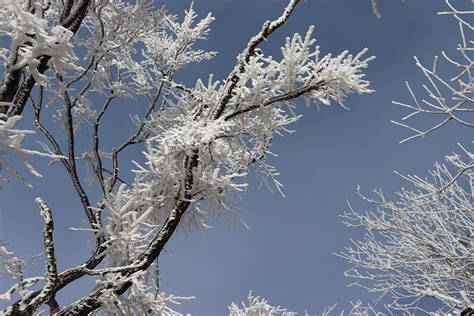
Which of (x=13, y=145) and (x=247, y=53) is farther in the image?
(x=247, y=53)

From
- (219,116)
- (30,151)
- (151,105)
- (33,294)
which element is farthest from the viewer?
(151,105)

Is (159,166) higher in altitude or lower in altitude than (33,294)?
higher

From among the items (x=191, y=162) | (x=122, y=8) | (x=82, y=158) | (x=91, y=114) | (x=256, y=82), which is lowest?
(x=191, y=162)

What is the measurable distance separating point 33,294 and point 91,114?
3.60m

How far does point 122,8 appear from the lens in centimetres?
609

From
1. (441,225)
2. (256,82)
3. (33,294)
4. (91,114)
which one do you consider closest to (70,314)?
(33,294)

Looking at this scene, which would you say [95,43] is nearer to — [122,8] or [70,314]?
[122,8]

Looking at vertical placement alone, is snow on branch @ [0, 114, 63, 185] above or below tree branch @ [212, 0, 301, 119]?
below

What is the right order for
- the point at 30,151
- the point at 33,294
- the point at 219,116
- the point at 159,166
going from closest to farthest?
1. the point at 30,151
2. the point at 33,294
3. the point at 159,166
4. the point at 219,116

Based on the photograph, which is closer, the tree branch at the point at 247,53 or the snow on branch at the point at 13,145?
the snow on branch at the point at 13,145

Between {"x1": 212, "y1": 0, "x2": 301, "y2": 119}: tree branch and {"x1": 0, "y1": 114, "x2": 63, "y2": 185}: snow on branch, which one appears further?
{"x1": 212, "y1": 0, "x2": 301, "y2": 119}: tree branch

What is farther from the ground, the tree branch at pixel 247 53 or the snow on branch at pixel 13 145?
the tree branch at pixel 247 53

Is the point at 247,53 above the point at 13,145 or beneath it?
above

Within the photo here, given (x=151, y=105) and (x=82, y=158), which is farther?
(x=151, y=105)
